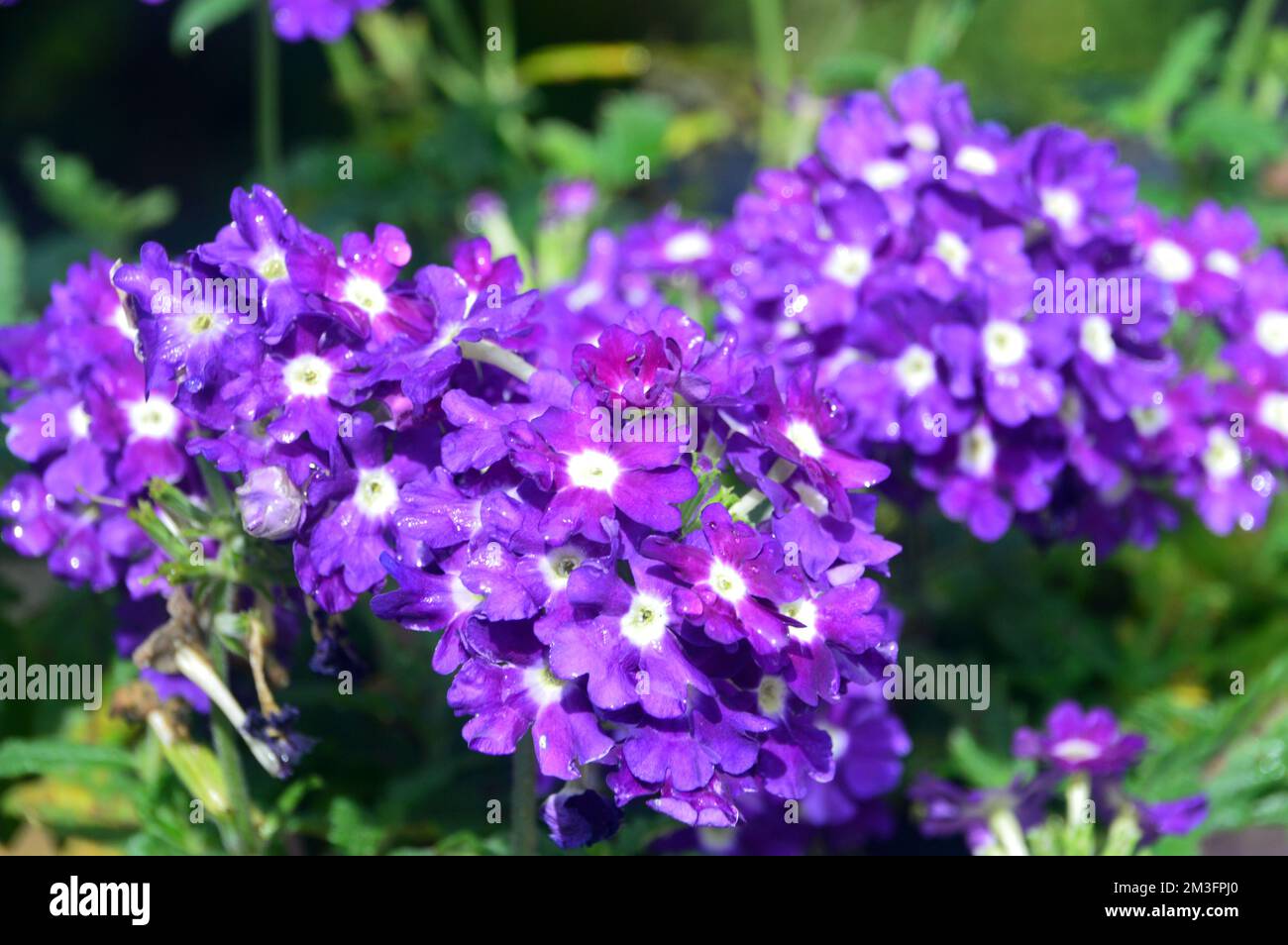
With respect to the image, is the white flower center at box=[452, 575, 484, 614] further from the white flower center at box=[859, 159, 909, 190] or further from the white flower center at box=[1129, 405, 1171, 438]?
the white flower center at box=[1129, 405, 1171, 438]

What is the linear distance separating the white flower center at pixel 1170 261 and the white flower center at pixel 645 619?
1.33 m

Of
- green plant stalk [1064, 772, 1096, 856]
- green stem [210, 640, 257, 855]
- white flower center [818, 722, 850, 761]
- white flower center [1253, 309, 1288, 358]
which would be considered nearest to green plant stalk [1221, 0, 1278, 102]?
white flower center [1253, 309, 1288, 358]

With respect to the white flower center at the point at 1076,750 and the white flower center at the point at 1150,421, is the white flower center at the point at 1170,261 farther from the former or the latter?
the white flower center at the point at 1076,750

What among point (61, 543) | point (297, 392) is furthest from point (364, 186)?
point (297, 392)

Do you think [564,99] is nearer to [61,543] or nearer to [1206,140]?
[1206,140]

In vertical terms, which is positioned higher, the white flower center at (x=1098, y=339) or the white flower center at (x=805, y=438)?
the white flower center at (x=1098, y=339)

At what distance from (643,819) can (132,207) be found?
6.77 ft

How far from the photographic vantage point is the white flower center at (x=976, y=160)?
2.31 metres

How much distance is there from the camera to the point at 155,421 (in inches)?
76.3

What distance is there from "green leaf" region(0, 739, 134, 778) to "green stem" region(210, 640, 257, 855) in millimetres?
228

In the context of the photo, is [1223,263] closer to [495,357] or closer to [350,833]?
[495,357]

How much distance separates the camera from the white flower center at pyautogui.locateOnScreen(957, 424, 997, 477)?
7.33ft

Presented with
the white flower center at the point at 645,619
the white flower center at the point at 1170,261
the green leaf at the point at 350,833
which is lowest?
the green leaf at the point at 350,833

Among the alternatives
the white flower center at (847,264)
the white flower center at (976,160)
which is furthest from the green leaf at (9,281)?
the white flower center at (976,160)
